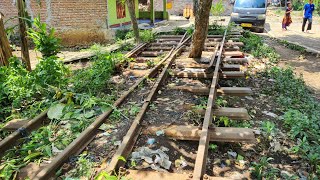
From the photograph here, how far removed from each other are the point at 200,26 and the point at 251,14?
34.4ft

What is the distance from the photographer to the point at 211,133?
12.7ft

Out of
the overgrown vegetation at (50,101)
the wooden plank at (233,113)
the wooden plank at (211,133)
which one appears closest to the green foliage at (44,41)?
the overgrown vegetation at (50,101)

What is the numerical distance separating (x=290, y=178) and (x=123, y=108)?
8.77ft

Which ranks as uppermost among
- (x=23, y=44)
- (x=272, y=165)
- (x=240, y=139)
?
(x=23, y=44)

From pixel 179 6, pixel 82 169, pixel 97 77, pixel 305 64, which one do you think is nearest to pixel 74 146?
pixel 82 169

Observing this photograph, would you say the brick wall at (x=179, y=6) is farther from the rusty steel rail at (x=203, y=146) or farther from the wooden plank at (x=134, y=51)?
the rusty steel rail at (x=203, y=146)

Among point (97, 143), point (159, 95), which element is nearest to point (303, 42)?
point (159, 95)

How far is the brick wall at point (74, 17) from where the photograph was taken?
1380 centimetres

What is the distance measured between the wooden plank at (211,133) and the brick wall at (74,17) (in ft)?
36.9

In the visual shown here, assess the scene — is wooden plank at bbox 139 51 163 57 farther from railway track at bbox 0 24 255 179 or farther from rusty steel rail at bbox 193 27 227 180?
rusty steel rail at bbox 193 27 227 180

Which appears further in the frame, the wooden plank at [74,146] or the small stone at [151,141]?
the small stone at [151,141]

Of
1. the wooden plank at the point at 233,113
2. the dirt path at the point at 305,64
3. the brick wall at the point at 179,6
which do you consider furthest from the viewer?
the brick wall at the point at 179,6

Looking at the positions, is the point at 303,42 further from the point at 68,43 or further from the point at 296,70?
the point at 68,43

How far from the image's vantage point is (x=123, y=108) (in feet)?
15.5
